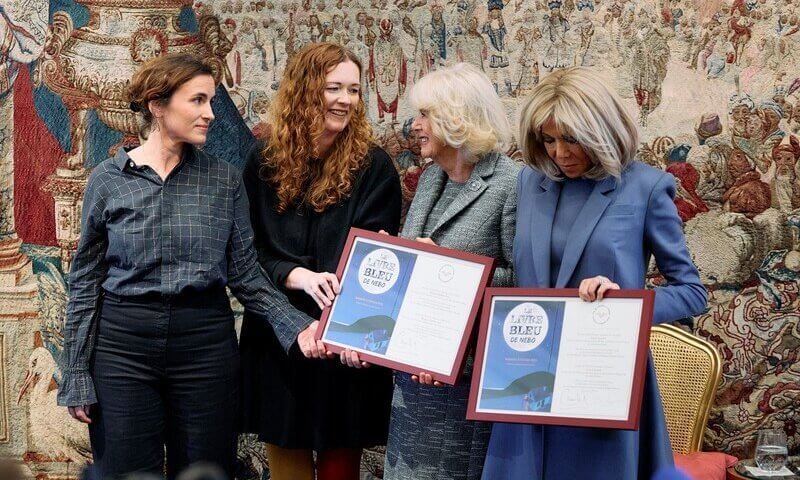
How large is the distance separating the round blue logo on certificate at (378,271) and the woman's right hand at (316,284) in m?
0.13

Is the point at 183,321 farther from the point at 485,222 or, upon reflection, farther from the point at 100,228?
the point at 485,222

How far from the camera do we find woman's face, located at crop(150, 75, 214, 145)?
4.31 metres

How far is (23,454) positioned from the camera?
6016 mm

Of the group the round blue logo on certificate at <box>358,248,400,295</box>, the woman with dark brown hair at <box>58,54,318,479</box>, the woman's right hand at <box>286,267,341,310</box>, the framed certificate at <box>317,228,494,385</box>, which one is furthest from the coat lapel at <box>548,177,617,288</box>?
the woman with dark brown hair at <box>58,54,318,479</box>

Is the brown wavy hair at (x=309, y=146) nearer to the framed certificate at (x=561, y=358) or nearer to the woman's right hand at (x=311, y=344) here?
the woman's right hand at (x=311, y=344)

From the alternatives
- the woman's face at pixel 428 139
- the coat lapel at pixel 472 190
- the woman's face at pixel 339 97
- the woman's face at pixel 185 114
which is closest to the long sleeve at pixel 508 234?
the coat lapel at pixel 472 190

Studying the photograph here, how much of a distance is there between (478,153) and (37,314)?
9.61ft

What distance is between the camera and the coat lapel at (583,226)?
3627 millimetres

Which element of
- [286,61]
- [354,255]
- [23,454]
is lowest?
[23,454]

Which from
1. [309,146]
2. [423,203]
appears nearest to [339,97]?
[309,146]

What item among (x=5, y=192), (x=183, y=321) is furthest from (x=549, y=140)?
(x=5, y=192)

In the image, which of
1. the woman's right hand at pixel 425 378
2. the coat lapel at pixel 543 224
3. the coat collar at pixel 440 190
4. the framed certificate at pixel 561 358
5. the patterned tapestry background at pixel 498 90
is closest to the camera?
the framed certificate at pixel 561 358

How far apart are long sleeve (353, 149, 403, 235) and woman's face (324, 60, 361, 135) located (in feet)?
0.69

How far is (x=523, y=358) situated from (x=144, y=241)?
62.6 inches
